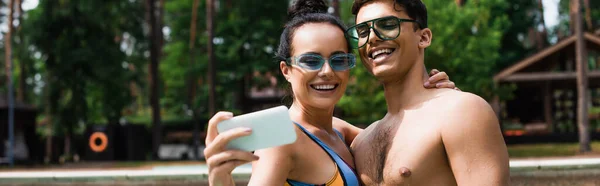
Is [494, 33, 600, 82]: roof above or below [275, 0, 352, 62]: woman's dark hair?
below

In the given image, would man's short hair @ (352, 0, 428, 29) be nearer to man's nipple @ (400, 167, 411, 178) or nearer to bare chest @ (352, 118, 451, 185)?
bare chest @ (352, 118, 451, 185)

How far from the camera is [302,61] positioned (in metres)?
2.71

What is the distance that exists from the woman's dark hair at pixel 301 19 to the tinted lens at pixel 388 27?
0.53 ft

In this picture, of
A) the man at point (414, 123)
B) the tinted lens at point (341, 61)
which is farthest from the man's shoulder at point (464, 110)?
the tinted lens at point (341, 61)

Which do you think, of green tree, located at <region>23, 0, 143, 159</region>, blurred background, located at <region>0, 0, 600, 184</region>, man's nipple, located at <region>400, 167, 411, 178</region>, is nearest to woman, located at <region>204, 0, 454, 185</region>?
man's nipple, located at <region>400, 167, 411, 178</region>

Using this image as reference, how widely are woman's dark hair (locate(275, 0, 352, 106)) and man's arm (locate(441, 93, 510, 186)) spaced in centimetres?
62

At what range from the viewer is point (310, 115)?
2.91 metres

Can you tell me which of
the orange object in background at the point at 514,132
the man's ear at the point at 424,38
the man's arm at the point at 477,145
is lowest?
the orange object in background at the point at 514,132

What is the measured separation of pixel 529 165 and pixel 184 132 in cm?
3624

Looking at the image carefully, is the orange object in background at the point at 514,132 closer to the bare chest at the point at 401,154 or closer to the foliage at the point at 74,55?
the foliage at the point at 74,55

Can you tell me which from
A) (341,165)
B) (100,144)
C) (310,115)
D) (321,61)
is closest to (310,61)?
(321,61)

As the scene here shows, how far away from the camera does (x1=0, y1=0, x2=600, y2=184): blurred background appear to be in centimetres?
2362

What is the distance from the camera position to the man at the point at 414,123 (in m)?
2.47

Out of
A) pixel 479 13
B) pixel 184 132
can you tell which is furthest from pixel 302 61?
pixel 184 132
